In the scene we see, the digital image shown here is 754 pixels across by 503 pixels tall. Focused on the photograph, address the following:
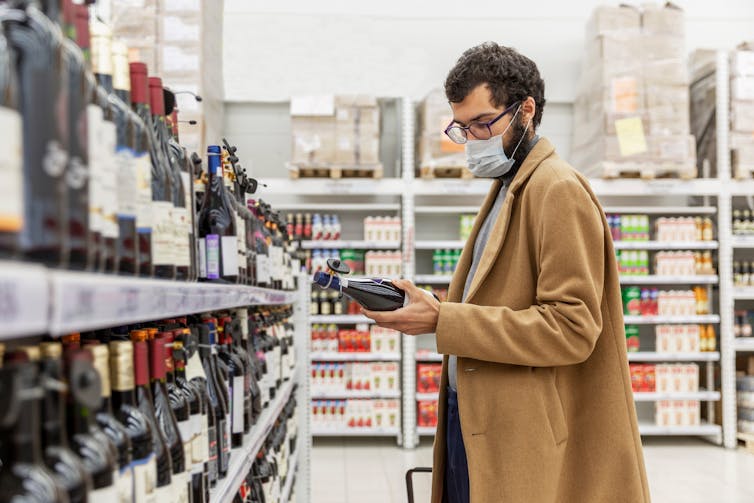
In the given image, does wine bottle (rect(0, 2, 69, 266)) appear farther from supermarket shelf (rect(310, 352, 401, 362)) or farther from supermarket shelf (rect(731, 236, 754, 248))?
supermarket shelf (rect(731, 236, 754, 248))

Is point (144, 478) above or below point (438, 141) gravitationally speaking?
below

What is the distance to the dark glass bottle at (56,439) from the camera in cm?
70

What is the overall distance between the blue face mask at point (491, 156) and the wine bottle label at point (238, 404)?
36.3 inches

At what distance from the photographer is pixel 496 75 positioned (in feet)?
5.81

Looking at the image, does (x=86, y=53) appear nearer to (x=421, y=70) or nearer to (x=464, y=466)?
(x=464, y=466)

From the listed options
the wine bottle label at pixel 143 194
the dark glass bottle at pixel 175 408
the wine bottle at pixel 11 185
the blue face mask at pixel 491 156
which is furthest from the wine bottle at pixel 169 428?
the blue face mask at pixel 491 156

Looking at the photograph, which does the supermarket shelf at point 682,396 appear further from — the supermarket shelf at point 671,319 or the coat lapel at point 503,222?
the coat lapel at point 503,222

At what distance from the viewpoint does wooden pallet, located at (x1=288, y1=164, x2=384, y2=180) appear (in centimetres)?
575

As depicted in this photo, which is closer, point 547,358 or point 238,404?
point 547,358

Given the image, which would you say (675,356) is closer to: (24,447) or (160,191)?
(160,191)

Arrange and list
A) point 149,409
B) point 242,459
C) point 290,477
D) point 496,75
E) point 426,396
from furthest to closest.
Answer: point 426,396
point 290,477
point 496,75
point 242,459
point 149,409

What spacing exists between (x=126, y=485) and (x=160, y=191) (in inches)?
21.8

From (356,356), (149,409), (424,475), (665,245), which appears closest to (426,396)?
(356,356)

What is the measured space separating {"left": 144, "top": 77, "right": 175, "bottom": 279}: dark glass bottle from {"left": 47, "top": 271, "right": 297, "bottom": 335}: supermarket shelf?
10 cm
